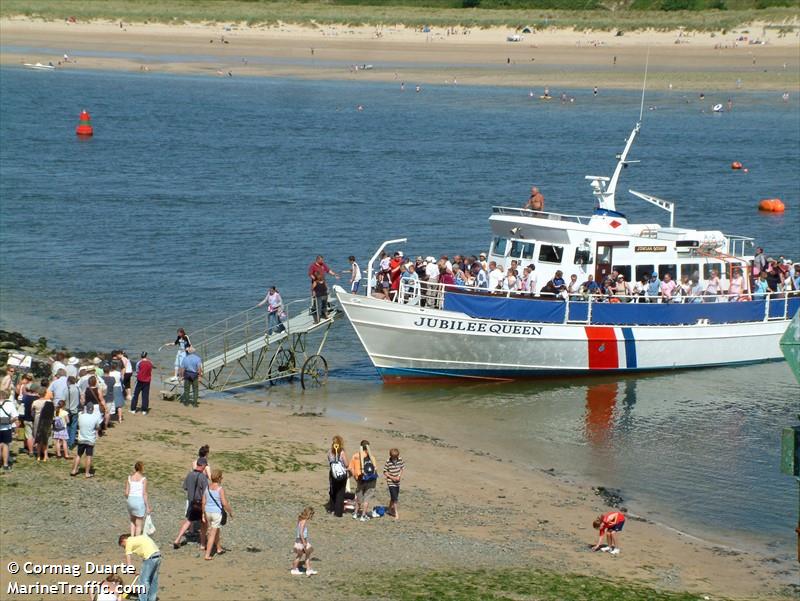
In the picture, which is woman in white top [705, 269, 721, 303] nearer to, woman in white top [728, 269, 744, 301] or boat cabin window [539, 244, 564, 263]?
woman in white top [728, 269, 744, 301]

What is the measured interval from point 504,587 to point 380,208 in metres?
41.2

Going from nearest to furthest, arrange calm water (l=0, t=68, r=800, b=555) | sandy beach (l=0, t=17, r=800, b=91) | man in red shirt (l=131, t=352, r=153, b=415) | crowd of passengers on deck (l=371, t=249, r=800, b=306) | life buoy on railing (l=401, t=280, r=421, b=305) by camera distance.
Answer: man in red shirt (l=131, t=352, r=153, b=415) < calm water (l=0, t=68, r=800, b=555) < life buoy on railing (l=401, t=280, r=421, b=305) < crowd of passengers on deck (l=371, t=249, r=800, b=306) < sandy beach (l=0, t=17, r=800, b=91)

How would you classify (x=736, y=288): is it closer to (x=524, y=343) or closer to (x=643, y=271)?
(x=643, y=271)

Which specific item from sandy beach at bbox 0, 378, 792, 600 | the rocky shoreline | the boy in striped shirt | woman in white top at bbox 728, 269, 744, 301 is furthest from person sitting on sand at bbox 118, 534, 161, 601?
woman in white top at bbox 728, 269, 744, 301

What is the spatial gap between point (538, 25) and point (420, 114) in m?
38.3

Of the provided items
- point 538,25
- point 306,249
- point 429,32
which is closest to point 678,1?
point 538,25

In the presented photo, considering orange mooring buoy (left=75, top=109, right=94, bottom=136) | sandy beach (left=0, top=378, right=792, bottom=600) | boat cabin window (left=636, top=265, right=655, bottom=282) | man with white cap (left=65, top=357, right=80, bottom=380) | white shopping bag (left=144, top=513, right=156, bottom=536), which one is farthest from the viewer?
orange mooring buoy (left=75, top=109, right=94, bottom=136)

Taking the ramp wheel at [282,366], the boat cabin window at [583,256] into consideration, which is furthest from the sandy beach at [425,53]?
the ramp wheel at [282,366]

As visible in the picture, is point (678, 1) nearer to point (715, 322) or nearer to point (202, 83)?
point (202, 83)

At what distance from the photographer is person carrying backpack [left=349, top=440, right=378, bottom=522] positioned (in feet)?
73.4

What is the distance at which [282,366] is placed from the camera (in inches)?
1352

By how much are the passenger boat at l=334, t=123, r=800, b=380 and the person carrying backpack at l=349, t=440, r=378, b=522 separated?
34.5ft

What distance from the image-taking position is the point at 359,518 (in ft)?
74.3

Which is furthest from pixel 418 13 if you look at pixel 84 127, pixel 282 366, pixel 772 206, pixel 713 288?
pixel 282 366
